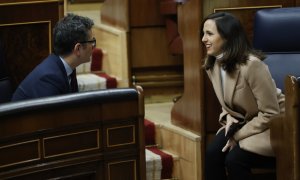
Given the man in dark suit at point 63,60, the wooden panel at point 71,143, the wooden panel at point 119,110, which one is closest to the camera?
the wooden panel at point 71,143

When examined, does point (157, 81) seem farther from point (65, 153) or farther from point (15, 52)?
point (65, 153)

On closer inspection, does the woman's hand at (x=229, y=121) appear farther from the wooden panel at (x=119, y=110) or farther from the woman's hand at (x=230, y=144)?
the wooden panel at (x=119, y=110)

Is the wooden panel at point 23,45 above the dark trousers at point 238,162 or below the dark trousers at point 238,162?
above

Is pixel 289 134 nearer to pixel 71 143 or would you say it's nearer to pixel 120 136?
pixel 120 136

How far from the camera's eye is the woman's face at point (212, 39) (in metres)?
2.53

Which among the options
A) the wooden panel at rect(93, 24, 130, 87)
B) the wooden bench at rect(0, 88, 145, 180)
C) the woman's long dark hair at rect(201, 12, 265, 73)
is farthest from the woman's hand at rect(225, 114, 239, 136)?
the wooden panel at rect(93, 24, 130, 87)

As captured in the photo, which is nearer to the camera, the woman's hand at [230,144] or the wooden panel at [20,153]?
the wooden panel at [20,153]

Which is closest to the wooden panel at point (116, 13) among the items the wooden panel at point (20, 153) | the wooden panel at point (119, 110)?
the wooden panel at point (119, 110)

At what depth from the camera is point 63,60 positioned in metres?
2.32

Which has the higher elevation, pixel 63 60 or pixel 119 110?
pixel 63 60

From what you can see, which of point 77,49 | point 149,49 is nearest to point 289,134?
point 77,49

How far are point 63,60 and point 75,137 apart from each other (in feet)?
1.14

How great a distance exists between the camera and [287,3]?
9.46 feet

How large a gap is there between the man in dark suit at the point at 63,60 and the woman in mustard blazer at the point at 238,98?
46 centimetres
